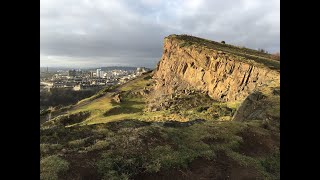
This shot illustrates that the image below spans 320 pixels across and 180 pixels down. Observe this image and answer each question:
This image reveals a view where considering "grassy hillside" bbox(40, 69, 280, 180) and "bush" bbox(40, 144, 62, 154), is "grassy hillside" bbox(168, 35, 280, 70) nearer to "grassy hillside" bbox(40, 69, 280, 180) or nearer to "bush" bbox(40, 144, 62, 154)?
"grassy hillside" bbox(40, 69, 280, 180)

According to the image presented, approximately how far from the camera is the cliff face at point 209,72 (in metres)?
52.6

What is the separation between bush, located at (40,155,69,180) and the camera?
1160cm

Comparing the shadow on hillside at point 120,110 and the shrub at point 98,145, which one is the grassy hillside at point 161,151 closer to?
the shrub at point 98,145

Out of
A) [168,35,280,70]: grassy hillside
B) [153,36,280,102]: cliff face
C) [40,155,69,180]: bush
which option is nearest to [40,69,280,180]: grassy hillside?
[40,155,69,180]: bush

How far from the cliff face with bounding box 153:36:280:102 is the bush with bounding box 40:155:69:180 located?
3547 centimetres

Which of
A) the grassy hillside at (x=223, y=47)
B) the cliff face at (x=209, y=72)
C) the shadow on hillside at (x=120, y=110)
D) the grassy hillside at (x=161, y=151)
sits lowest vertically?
the shadow on hillside at (x=120, y=110)

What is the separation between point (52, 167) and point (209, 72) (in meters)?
57.7

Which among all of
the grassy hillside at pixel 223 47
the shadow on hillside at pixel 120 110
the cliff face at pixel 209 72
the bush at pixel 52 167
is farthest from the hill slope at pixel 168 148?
the shadow on hillside at pixel 120 110

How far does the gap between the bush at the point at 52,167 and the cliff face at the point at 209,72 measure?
116 ft
